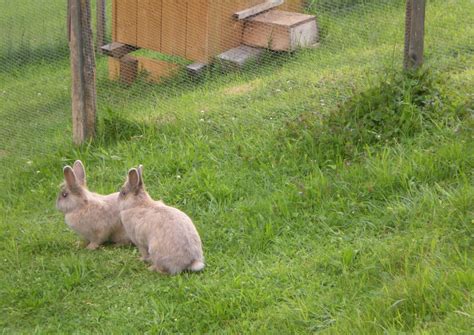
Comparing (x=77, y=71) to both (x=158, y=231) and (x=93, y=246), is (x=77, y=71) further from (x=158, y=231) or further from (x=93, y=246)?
(x=158, y=231)

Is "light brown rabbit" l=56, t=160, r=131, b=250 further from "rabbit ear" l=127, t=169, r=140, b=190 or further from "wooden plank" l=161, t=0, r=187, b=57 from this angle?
"wooden plank" l=161, t=0, r=187, b=57

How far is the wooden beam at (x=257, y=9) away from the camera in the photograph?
7.93 metres

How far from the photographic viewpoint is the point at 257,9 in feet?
26.5

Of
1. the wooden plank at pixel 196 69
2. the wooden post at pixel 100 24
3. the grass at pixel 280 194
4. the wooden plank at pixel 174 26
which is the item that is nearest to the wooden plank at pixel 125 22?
the wooden post at pixel 100 24

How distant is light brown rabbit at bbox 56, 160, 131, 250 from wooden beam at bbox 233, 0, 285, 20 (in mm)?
2645

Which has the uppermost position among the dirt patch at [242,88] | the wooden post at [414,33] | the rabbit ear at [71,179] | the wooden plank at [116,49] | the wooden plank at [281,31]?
the wooden post at [414,33]

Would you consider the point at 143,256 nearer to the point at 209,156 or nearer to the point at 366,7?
the point at 209,156

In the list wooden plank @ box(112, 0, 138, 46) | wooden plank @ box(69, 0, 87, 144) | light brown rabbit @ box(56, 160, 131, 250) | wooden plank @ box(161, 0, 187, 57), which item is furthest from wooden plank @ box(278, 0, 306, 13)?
light brown rabbit @ box(56, 160, 131, 250)

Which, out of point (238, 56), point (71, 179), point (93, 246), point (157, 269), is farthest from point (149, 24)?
point (157, 269)

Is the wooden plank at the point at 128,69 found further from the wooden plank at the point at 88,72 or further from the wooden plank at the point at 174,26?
the wooden plank at the point at 88,72

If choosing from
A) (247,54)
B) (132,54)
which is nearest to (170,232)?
(247,54)

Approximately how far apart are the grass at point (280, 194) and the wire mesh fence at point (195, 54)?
0.09ft

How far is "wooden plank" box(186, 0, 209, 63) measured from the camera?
7.80 meters

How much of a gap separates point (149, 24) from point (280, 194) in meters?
3.26
